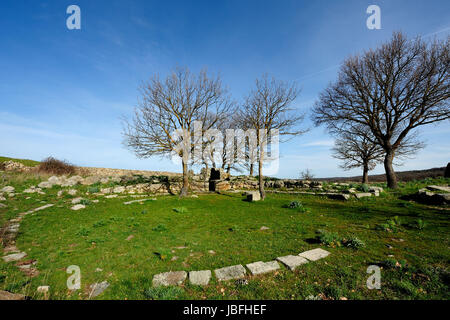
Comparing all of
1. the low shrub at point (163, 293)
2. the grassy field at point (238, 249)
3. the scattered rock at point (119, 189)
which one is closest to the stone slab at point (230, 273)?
the grassy field at point (238, 249)

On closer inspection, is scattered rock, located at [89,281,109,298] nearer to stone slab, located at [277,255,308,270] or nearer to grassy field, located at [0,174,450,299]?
grassy field, located at [0,174,450,299]

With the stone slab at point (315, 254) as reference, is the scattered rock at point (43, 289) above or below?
below

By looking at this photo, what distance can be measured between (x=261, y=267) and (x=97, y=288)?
3.43m

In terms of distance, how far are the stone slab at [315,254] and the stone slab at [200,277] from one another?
2.44 meters

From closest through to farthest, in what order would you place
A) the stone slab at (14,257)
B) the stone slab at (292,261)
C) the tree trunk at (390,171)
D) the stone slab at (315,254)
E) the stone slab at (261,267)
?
the stone slab at (261,267)
the stone slab at (292,261)
the stone slab at (315,254)
the stone slab at (14,257)
the tree trunk at (390,171)

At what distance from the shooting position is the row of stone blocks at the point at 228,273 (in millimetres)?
3594

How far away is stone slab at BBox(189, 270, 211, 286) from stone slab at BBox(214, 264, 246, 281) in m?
0.20

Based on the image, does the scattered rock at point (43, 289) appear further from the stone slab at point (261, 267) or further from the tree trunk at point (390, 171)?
the tree trunk at point (390, 171)

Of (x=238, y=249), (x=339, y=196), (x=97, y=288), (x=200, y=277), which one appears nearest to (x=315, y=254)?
(x=238, y=249)

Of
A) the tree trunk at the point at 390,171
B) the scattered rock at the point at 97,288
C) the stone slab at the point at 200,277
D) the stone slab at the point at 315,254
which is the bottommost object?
the scattered rock at the point at 97,288

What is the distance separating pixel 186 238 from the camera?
236 inches

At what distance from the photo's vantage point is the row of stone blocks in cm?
359
